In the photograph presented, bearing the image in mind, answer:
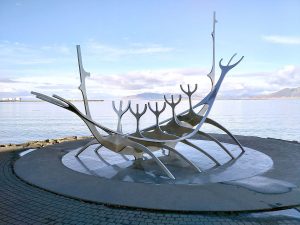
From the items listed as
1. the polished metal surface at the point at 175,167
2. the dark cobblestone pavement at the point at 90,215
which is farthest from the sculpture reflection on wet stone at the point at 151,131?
the dark cobblestone pavement at the point at 90,215

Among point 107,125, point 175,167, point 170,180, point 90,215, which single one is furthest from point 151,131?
point 107,125

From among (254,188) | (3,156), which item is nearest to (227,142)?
(254,188)

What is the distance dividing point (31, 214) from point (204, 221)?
→ 365 centimetres

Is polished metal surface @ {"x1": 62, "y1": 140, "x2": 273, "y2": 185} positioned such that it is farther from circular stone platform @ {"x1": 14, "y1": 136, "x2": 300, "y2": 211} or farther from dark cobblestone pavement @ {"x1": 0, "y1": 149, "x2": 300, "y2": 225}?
dark cobblestone pavement @ {"x1": 0, "y1": 149, "x2": 300, "y2": 225}

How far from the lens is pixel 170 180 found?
32.7ft

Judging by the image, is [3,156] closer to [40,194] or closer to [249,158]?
[40,194]

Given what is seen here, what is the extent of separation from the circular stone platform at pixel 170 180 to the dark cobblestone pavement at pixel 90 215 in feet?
0.92

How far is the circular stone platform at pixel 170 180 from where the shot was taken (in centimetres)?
808

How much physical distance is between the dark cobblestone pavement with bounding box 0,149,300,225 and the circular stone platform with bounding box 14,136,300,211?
28 cm

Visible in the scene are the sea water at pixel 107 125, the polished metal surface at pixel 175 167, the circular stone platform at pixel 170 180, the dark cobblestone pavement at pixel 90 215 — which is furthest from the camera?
the sea water at pixel 107 125

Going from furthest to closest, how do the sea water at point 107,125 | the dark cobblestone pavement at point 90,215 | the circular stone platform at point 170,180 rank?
the sea water at point 107,125, the circular stone platform at point 170,180, the dark cobblestone pavement at point 90,215

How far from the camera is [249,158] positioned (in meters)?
13.3

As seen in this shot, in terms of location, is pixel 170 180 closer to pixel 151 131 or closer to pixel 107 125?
pixel 151 131

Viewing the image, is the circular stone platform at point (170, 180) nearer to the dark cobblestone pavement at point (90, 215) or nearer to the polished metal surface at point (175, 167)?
the polished metal surface at point (175, 167)
